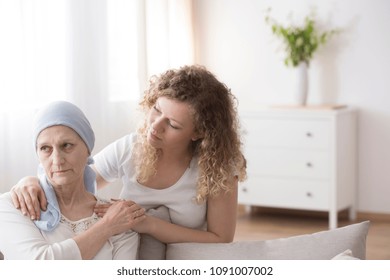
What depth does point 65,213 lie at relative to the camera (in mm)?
1854

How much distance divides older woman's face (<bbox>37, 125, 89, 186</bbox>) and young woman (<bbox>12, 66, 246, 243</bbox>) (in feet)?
0.87

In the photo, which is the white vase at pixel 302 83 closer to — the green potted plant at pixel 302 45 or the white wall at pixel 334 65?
the green potted plant at pixel 302 45

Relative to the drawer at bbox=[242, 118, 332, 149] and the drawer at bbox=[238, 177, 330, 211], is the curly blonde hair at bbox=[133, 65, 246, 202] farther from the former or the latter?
the drawer at bbox=[238, 177, 330, 211]

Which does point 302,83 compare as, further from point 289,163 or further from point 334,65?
point 289,163

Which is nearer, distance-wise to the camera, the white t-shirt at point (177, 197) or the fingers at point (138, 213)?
the fingers at point (138, 213)

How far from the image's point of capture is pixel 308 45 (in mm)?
5309

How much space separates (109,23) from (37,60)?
0.85 metres

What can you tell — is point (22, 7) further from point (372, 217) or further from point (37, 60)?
point (372, 217)

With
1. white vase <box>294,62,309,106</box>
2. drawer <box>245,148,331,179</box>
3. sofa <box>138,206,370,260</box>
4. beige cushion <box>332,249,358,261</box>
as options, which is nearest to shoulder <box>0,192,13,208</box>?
sofa <box>138,206,370,260</box>

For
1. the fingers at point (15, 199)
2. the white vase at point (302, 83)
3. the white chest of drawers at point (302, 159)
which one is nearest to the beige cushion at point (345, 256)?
the fingers at point (15, 199)

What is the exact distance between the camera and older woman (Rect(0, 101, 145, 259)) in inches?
67.7

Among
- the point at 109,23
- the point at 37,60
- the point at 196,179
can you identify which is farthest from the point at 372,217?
the point at 196,179

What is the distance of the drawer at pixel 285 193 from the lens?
5.11 meters

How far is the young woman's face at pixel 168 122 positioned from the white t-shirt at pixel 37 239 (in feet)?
1.04
